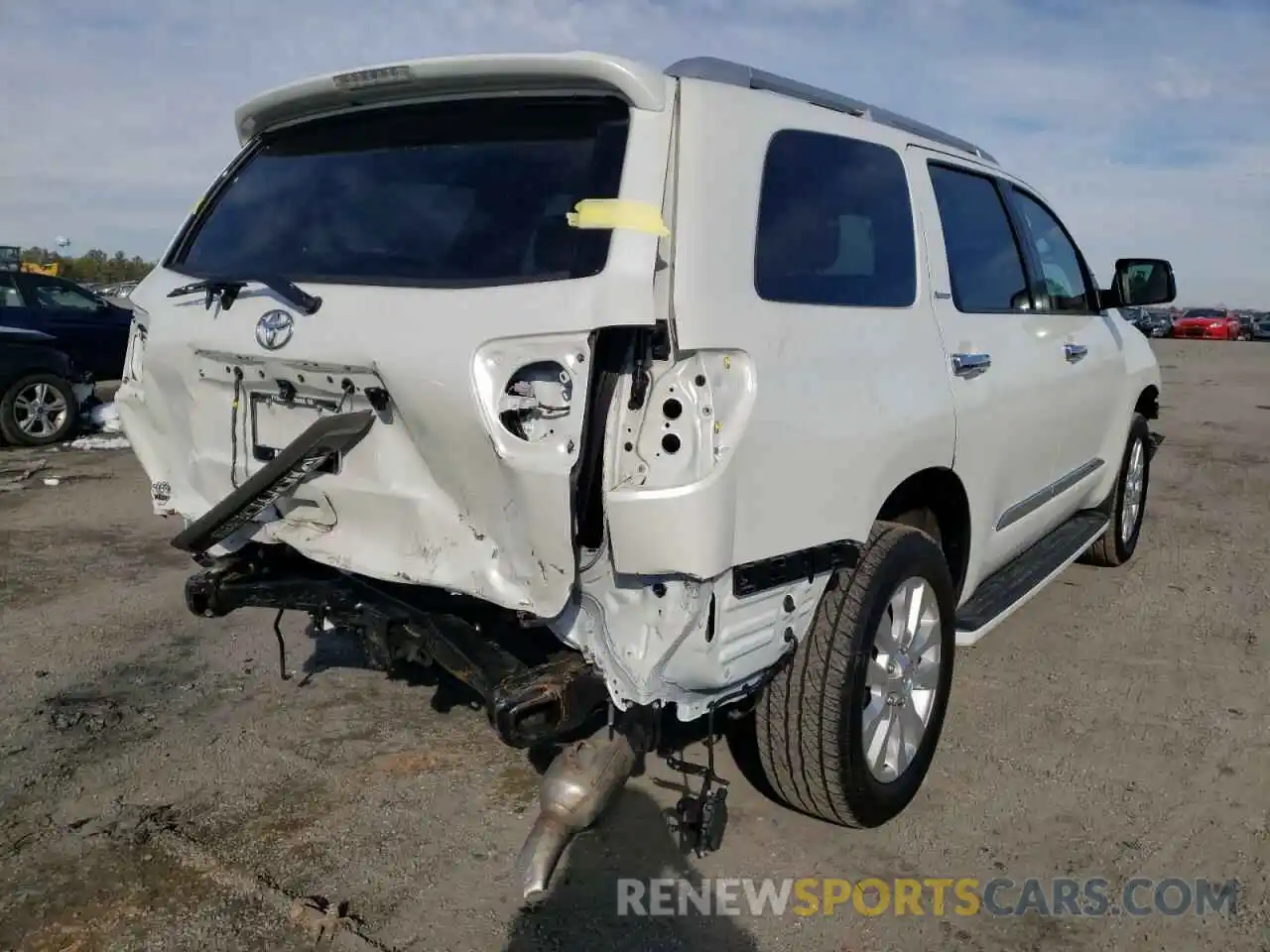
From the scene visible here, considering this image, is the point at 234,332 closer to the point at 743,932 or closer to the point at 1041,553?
the point at 743,932

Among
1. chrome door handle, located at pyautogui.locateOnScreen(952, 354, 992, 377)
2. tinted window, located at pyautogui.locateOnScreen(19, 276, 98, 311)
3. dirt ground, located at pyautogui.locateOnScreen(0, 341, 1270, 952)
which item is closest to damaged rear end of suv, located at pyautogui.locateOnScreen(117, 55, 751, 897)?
dirt ground, located at pyautogui.locateOnScreen(0, 341, 1270, 952)

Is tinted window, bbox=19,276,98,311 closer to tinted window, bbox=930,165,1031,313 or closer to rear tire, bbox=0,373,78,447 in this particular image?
rear tire, bbox=0,373,78,447

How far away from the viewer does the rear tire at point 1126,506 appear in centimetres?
575

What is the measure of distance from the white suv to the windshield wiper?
0.04 ft

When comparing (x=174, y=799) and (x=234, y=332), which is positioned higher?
(x=234, y=332)

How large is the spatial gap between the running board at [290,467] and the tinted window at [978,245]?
2000 millimetres

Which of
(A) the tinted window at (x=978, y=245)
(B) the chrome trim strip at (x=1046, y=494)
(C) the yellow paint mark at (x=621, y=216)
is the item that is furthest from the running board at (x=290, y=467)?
(B) the chrome trim strip at (x=1046, y=494)

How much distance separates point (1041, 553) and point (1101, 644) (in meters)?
0.61

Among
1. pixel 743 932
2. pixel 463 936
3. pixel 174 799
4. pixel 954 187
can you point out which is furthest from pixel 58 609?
pixel 954 187

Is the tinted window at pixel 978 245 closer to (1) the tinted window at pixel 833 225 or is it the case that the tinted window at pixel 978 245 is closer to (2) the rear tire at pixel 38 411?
(1) the tinted window at pixel 833 225

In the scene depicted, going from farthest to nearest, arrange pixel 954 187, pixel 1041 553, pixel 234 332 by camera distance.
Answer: pixel 1041 553
pixel 954 187
pixel 234 332

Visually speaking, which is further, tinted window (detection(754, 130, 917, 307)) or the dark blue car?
the dark blue car

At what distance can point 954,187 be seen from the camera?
3719mm

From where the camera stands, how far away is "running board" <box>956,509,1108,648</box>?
11.7 ft
